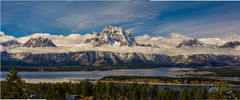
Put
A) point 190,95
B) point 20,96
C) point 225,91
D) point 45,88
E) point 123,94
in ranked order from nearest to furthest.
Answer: point 20,96
point 225,91
point 190,95
point 123,94
point 45,88

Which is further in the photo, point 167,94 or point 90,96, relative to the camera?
point 90,96

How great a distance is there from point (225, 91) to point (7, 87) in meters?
35.1

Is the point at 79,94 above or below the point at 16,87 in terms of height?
below

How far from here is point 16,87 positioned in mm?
37219

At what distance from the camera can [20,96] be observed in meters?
36.4

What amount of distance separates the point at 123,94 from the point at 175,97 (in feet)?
75.0

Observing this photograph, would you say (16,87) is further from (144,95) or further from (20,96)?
(144,95)

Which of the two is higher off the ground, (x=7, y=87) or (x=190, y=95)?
(x=7, y=87)

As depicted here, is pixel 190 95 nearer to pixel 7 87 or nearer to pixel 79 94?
pixel 79 94

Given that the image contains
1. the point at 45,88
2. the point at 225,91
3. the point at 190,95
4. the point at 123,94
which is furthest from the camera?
the point at 45,88

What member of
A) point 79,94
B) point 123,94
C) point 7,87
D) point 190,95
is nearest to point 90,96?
point 79,94

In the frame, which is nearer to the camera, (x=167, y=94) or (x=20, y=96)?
(x=20, y=96)

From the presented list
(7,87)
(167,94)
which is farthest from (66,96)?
(7,87)

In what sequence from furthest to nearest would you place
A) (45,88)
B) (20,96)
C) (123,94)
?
(45,88)
(123,94)
(20,96)
